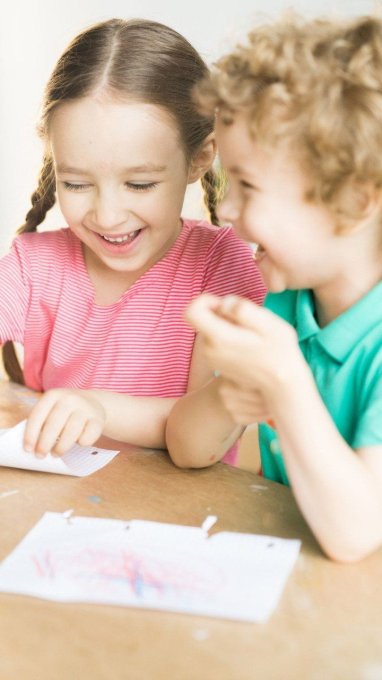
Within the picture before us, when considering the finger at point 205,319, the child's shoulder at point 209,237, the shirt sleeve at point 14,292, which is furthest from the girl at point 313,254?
the shirt sleeve at point 14,292

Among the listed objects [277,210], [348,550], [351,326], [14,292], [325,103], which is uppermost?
[325,103]

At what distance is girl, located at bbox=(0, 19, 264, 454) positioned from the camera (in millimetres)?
1103

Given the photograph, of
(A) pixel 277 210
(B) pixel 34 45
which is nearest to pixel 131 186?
(A) pixel 277 210

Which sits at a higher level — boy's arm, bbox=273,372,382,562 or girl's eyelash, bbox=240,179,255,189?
girl's eyelash, bbox=240,179,255,189

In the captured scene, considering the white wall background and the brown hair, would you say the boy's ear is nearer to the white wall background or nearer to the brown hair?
the brown hair

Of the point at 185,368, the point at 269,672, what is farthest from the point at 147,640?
the point at 185,368

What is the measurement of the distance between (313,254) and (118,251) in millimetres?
421

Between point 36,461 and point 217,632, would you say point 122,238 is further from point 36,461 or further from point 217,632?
point 217,632

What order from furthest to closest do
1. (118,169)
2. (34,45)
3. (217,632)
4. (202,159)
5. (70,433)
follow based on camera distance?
(34,45) → (202,159) → (118,169) → (70,433) → (217,632)

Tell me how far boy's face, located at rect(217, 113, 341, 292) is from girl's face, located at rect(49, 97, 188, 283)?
278 millimetres

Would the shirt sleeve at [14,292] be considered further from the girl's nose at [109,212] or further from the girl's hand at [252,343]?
the girl's hand at [252,343]

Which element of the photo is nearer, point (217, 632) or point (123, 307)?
point (217, 632)

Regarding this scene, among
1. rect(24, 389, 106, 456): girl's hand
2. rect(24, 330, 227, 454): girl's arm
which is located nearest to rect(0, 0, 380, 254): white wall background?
rect(24, 330, 227, 454): girl's arm

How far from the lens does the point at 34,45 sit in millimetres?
2980
